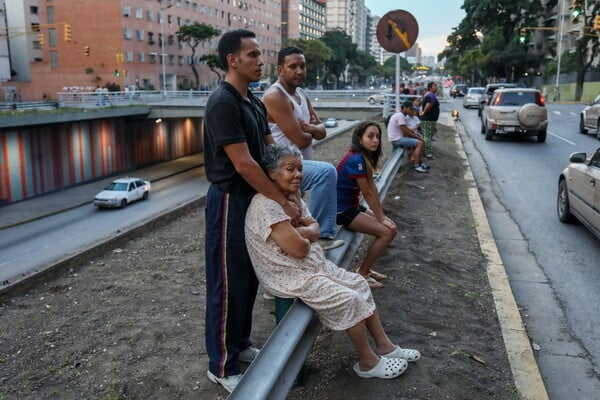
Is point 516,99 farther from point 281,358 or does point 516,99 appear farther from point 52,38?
point 52,38

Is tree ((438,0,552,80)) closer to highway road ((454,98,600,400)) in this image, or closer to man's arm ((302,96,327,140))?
highway road ((454,98,600,400))

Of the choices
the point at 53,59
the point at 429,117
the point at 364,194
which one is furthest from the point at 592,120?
the point at 53,59

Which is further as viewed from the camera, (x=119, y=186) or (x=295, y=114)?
(x=119, y=186)

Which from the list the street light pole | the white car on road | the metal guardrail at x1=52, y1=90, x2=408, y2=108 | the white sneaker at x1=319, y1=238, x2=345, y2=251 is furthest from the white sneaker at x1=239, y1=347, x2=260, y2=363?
the street light pole

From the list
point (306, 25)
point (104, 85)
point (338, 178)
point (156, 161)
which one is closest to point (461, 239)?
point (338, 178)

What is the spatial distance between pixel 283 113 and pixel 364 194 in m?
1.15

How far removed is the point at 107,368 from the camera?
3.77 m

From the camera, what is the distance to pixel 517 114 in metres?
18.2

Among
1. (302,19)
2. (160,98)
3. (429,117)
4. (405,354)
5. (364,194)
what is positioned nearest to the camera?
(405,354)

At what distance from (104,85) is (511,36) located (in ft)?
165

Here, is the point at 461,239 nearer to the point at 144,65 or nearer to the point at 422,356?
the point at 422,356

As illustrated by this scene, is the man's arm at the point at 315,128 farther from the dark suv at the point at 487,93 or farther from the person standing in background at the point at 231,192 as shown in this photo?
the dark suv at the point at 487,93

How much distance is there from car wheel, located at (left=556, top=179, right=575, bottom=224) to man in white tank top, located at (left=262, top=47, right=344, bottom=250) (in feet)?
17.0

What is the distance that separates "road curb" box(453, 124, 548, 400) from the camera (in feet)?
12.1
